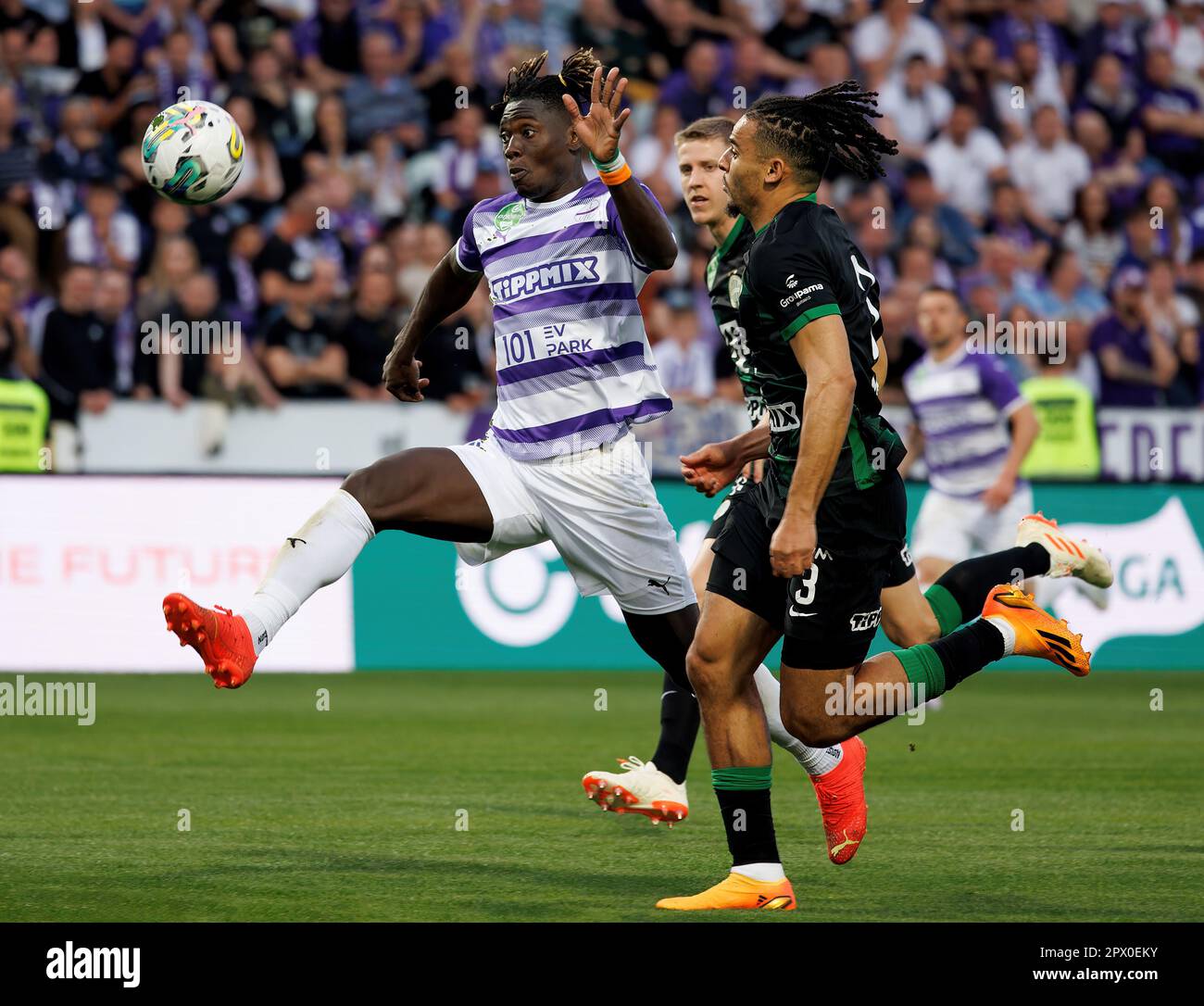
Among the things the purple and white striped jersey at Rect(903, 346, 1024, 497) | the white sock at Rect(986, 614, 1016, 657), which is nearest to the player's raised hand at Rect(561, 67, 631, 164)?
the white sock at Rect(986, 614, 1016, 657)

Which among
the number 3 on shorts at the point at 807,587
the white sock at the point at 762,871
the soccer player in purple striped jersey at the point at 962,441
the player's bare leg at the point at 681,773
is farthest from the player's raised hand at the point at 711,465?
the soccer player in purple striped jersey at the point at 962,441

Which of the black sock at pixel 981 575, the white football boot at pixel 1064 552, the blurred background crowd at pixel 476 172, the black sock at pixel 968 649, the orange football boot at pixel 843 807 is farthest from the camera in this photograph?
the blurred background crowd at pixel 476 172

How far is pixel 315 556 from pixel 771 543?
1572 mm

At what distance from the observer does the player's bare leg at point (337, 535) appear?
595 cm

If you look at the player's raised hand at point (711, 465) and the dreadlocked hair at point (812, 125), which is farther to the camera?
the player's raised hand at point (711, 465)

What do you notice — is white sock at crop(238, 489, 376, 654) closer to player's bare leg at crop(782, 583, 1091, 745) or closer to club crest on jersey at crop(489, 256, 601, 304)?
club crest on jersey at crop(489, 256, 601, 304)

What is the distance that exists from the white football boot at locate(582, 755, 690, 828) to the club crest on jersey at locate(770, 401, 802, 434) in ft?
5.18

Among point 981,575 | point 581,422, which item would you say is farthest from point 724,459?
point 981,575

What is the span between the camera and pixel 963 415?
13.2 m

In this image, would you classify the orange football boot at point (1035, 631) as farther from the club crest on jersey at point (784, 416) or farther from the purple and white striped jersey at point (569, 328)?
the purple and white striped jersey at point (569, 328)

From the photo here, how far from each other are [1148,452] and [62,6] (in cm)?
1033

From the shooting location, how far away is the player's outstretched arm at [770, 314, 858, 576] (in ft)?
18.2

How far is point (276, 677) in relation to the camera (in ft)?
47.2
